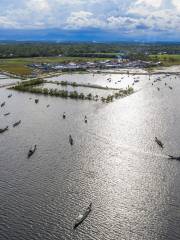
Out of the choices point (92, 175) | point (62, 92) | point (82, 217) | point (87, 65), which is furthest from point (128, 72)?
point (82, 217)

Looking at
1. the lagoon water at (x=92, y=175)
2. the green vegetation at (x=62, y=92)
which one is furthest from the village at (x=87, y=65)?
the lagoon water at (x=92, y=175)

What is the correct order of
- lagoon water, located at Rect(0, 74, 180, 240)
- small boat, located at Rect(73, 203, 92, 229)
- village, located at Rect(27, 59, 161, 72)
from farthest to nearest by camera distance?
village, located at Rect(27, 59, 161, 72), small boat, located at Rect(73, 203, 92, 229), lagoon water, located at Rect(0, 74, 180, 240)

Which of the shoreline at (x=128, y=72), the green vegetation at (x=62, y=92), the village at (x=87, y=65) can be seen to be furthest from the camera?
the village at (x=87, y=65)

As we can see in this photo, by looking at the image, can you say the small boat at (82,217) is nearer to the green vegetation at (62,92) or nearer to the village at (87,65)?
the green vegetation at (62,92)

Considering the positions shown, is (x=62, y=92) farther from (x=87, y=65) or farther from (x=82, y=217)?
(x=87, y=65)

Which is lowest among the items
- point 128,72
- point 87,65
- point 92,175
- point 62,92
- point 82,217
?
point 82,217

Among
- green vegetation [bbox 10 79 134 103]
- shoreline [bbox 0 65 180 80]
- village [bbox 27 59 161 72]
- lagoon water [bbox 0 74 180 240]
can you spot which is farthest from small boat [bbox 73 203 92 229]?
village [bbox 27 59 161 72]

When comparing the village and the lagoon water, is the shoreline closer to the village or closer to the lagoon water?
the village

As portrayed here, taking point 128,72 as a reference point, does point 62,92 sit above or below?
below
